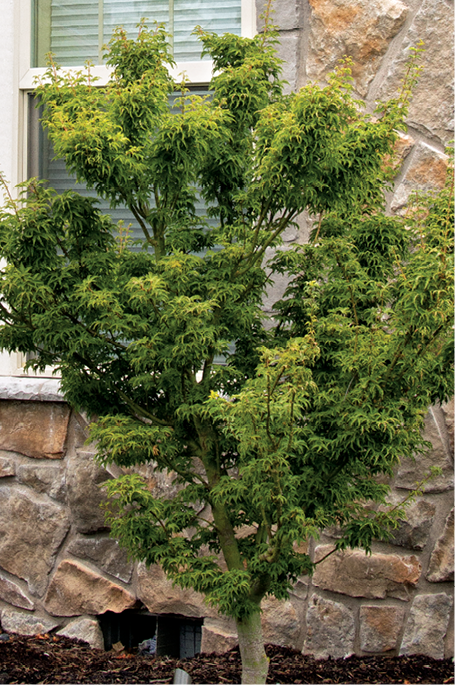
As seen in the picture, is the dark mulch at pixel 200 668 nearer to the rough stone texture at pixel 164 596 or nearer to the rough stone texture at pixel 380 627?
the rough stone texture at pixel 380 627

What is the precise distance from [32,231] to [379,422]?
1275mm

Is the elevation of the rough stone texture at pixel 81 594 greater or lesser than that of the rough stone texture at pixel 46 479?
lesser

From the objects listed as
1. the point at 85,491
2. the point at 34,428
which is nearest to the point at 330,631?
the point at 85,491

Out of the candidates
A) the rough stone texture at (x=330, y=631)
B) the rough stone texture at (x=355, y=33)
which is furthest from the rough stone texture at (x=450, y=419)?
the rough stone texture at (x=355, y=33)

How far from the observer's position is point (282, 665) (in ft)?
10.9

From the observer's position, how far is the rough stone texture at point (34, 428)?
12.5 feet

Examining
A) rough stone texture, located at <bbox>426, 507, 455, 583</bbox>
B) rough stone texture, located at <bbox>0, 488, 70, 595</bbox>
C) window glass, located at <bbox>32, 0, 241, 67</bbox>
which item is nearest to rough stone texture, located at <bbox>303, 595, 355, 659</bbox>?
rough stone texture, located at <bbox>426, 507, 455, 583</bbox>

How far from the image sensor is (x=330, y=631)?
11.5ft

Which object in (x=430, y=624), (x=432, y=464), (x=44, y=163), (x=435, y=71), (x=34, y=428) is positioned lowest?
(x=430, y=624)

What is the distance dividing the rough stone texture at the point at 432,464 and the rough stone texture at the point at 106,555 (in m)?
1.53

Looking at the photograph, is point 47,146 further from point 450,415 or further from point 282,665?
point 282,665

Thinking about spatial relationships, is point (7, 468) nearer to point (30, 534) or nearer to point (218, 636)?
point (30, 534)

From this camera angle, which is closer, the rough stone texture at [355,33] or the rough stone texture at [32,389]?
the rough stone texture at [355,33]

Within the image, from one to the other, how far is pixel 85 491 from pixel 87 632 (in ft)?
2.57
